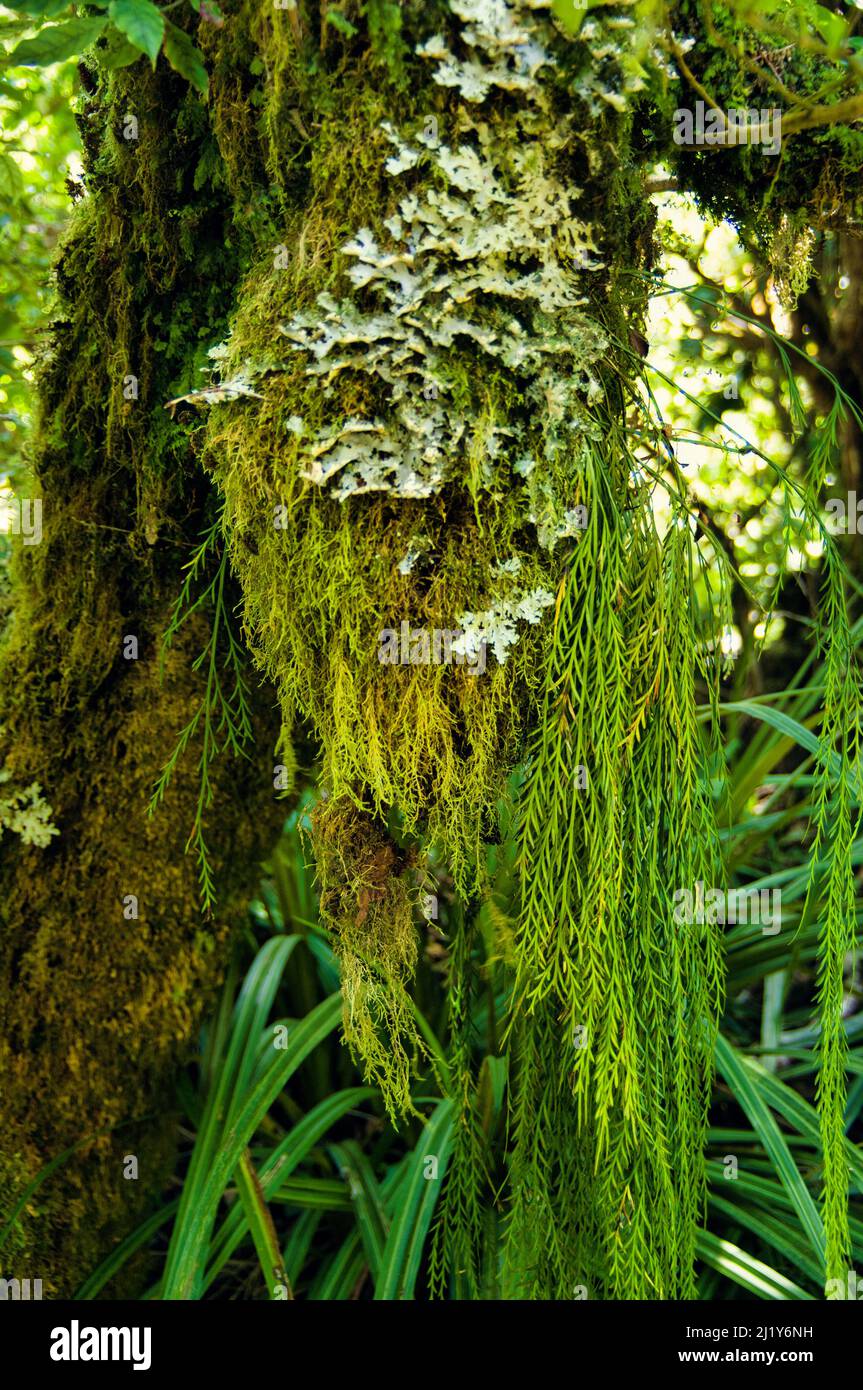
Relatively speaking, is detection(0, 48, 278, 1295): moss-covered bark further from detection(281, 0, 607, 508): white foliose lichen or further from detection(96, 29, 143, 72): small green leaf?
detection(281, 0, 607, 508): white foliose lichen

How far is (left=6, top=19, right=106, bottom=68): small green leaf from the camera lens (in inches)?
28.9

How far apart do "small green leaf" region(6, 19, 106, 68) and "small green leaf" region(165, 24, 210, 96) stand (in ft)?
0.17

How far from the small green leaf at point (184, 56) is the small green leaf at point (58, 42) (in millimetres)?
53

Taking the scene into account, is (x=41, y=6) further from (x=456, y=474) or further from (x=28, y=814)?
(x=28, y=814)

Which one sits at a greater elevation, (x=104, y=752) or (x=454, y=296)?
(x=454, y=296)

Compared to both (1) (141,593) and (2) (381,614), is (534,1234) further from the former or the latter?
(1) (141,593)

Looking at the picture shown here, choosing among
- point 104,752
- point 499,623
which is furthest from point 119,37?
point 104,752


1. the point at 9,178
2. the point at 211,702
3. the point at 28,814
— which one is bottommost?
the point at 28,814

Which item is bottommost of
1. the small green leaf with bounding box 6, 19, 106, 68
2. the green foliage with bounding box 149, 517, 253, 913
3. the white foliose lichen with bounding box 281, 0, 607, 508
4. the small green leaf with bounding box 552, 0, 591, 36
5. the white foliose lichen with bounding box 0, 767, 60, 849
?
the white foliose lichen with bounding box 0, 767, 60, 849

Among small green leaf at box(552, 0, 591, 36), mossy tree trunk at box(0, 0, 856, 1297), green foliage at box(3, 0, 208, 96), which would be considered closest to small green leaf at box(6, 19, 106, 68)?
green foliage at box(3, 0, 208, 96)

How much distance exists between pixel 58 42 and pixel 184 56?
92 millimetres

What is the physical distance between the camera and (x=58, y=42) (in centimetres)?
74
